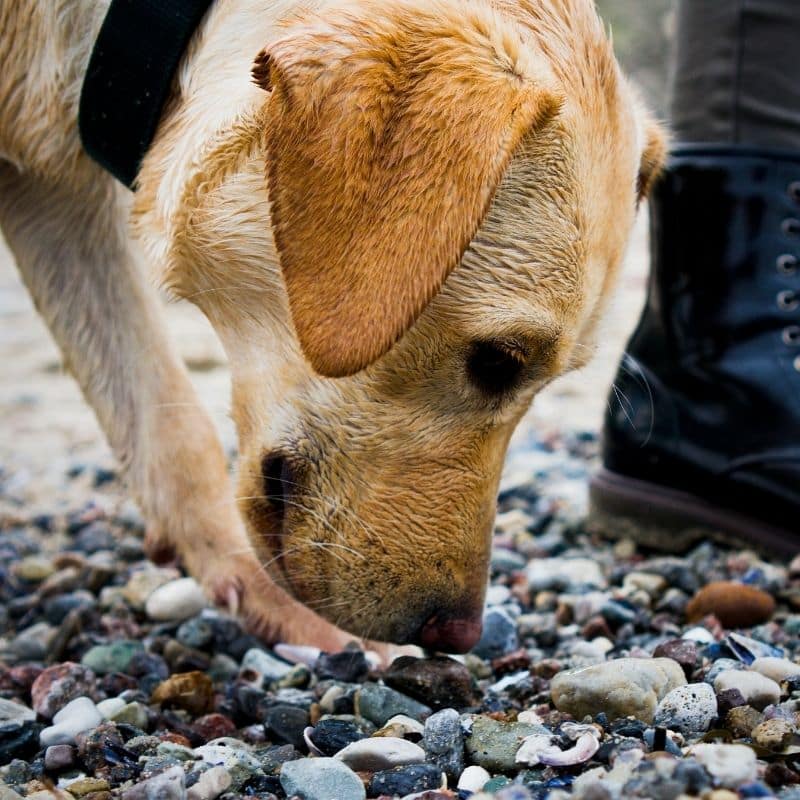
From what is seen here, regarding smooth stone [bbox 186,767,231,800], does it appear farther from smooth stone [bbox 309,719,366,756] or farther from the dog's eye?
the dog's eye

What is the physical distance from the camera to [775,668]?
205 centimetres

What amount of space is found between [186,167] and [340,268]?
1.97ft

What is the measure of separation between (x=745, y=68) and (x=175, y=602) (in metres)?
2.26

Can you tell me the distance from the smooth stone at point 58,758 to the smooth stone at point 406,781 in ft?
1.86

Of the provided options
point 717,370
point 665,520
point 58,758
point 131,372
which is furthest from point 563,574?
point 58,758

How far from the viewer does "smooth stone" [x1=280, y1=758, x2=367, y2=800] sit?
1.68 meters

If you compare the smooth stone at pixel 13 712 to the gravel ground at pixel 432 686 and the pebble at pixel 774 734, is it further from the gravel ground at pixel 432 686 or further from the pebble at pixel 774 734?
the pebble at pixel 774 734

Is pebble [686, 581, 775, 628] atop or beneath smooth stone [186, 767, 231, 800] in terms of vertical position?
atop

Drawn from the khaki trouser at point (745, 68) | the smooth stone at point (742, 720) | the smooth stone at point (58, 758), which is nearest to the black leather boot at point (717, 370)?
the khaki trouser at point (745, 68)

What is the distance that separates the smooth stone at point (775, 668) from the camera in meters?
2.03

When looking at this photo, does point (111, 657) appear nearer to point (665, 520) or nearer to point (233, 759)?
point (233, 759)

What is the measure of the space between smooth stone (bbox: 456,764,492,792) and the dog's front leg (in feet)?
3.36

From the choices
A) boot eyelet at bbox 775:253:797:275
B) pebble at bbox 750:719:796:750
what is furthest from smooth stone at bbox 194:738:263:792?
boot eyelet at bbox 775:253:797:275

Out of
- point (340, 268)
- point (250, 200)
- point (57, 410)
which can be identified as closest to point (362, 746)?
point (340, 268)
